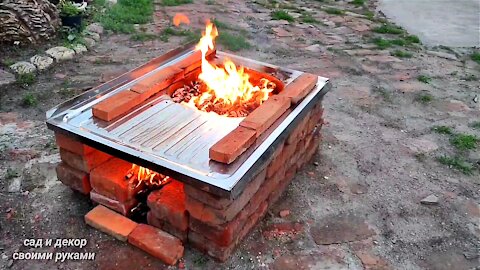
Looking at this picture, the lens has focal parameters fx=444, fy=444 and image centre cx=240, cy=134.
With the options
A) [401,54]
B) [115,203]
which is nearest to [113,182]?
[115,203]

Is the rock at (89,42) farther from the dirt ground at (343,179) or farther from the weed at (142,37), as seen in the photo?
the weed at (142,37)

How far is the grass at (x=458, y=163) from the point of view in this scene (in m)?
3.55

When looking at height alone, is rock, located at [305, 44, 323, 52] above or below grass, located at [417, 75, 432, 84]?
above

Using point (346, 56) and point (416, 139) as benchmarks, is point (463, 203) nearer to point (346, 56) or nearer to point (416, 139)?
point (416, 139)

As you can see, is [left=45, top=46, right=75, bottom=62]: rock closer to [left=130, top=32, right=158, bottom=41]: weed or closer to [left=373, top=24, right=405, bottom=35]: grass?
[left=130, top=32, right=158, bottom=41]: weed

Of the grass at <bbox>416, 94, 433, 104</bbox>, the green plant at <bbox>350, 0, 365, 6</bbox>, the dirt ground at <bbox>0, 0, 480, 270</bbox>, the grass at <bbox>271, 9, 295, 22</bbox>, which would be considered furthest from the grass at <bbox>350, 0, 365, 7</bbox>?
the grass at <bbox>416, 94, 433, 104</bbox>

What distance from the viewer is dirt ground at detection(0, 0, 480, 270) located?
262 cm

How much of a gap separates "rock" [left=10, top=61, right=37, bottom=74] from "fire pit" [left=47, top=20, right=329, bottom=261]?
2.09 metres

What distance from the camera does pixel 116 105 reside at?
8.70 ft

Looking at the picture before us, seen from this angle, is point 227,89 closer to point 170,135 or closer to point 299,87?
point 299,87

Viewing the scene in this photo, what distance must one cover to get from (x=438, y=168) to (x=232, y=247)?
1957 millimetres

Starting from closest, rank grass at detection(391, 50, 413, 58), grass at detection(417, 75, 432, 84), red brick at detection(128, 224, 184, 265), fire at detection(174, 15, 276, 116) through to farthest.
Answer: red brick at detection(128, 224, 184, 265)
fire at detection(174, 15, 276, 116)
grass at detection(417, 75, 432, 84)
grass at detection(391, 50, 413, 58)

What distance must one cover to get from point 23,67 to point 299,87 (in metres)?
3.18

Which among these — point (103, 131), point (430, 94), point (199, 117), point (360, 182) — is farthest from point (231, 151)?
point (430, 94)
